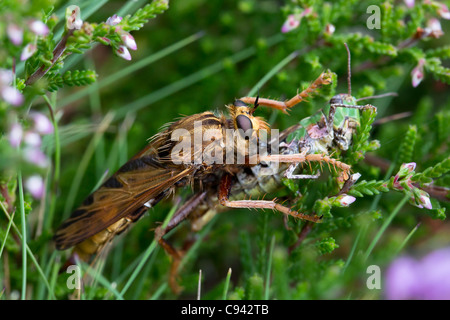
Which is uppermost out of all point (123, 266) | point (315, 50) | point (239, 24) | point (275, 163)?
point (239, 24)

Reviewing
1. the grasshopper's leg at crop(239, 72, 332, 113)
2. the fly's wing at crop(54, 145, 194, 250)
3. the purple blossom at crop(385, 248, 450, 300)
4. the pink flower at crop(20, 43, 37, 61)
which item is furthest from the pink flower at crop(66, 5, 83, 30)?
the purple blossom at crop(385, 248, 450, 300)

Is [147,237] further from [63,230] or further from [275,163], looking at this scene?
[275,163]

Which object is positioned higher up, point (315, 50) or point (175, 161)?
point (315, 50)

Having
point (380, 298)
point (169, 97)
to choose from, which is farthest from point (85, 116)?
point (380, 298)

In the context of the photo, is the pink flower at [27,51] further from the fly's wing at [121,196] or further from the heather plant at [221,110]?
the fly's wing at [121,196]

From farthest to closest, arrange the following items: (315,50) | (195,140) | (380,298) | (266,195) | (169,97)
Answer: (169,97) → (315,50) → (266,195) → (195,140) → (380,298)

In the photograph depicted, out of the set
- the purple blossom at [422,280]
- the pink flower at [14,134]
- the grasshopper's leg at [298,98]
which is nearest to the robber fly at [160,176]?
the grasshopper's leg at [298,98]

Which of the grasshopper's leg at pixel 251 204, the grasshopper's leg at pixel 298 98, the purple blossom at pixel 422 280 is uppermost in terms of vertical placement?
the grasshopper's leg at pixel 298 98

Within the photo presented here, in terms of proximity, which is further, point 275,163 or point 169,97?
point 169,97
